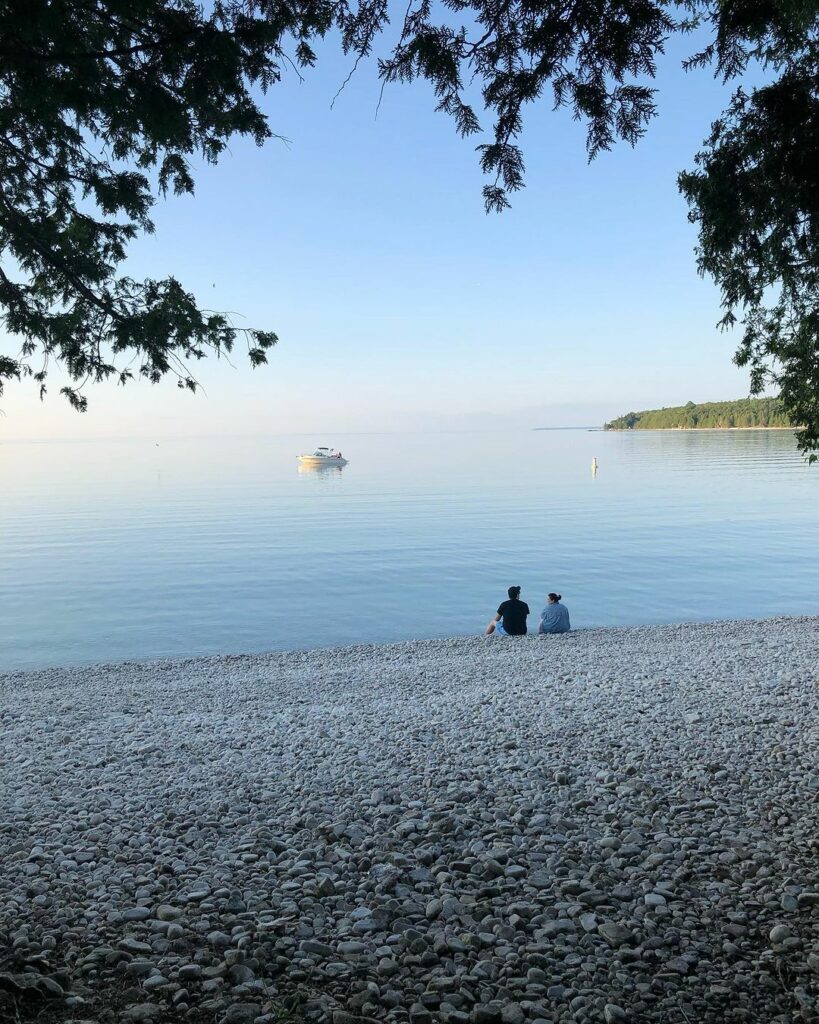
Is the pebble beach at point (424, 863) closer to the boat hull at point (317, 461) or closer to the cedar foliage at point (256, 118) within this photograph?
the cedar foliage at point (256, 118)

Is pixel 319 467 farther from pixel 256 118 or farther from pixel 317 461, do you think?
pixel 256 118

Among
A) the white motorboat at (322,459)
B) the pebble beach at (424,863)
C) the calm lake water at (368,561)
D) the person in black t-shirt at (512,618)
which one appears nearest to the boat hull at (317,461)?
the white motorboat at (322,459)

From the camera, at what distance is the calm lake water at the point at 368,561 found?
21891 mm

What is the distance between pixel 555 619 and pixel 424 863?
43.0 ft

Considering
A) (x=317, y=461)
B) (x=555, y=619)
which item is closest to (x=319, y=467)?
(x=317, y=461)

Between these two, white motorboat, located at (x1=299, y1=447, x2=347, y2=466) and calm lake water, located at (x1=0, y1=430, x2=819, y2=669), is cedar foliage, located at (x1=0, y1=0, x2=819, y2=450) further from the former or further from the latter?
white motorboat, located at (x1=299, y1=447, x2=347, y2=466)

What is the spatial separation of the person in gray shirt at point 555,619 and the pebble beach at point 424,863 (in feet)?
25.1

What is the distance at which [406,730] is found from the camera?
8.67 metres

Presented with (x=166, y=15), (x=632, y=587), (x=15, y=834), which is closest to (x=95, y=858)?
(x=15, y=834)

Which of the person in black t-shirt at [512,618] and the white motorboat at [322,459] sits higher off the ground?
the white motorboat at [322,459]

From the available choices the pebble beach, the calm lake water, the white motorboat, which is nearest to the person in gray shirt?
the calm lake water

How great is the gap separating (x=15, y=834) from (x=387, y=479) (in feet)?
219

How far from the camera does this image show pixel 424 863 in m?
5.18

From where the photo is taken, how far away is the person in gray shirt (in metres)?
17.9
